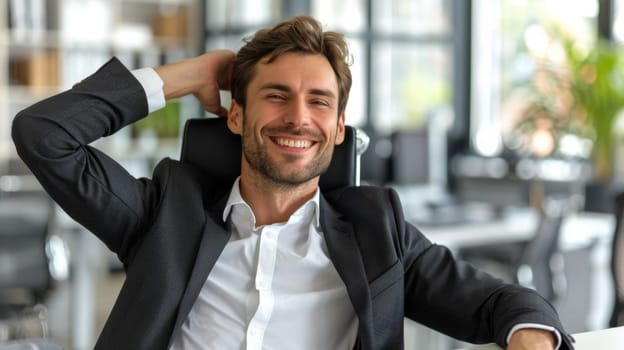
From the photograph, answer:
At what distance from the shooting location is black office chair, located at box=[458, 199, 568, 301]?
361 cm

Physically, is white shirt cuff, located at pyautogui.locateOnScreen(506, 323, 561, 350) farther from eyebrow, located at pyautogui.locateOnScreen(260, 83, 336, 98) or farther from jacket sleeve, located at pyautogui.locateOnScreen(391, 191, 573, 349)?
eyebrow, located at pyautogui.locateOnScreen(260, 83, 336, 98)

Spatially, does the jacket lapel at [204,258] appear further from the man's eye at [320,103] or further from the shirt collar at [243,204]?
the man's eye at [320,103]

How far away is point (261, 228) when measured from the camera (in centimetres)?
176

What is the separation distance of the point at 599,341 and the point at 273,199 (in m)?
0.71

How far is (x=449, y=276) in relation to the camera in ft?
5.44

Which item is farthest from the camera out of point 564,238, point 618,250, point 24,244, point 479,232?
point 564,238

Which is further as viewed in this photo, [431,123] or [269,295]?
[431,123]

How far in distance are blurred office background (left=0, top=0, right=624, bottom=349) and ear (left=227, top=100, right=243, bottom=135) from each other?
171cm

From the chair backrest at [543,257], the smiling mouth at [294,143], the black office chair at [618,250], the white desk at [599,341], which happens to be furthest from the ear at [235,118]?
the chair backrest at [543,257]

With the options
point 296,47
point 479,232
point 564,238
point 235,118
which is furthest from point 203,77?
point 564,238

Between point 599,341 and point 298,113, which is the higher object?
point 298,113

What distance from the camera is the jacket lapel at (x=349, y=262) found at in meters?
1.58

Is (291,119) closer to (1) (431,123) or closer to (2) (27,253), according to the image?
(2) (27,253)

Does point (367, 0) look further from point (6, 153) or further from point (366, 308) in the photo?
point (366, 308)
